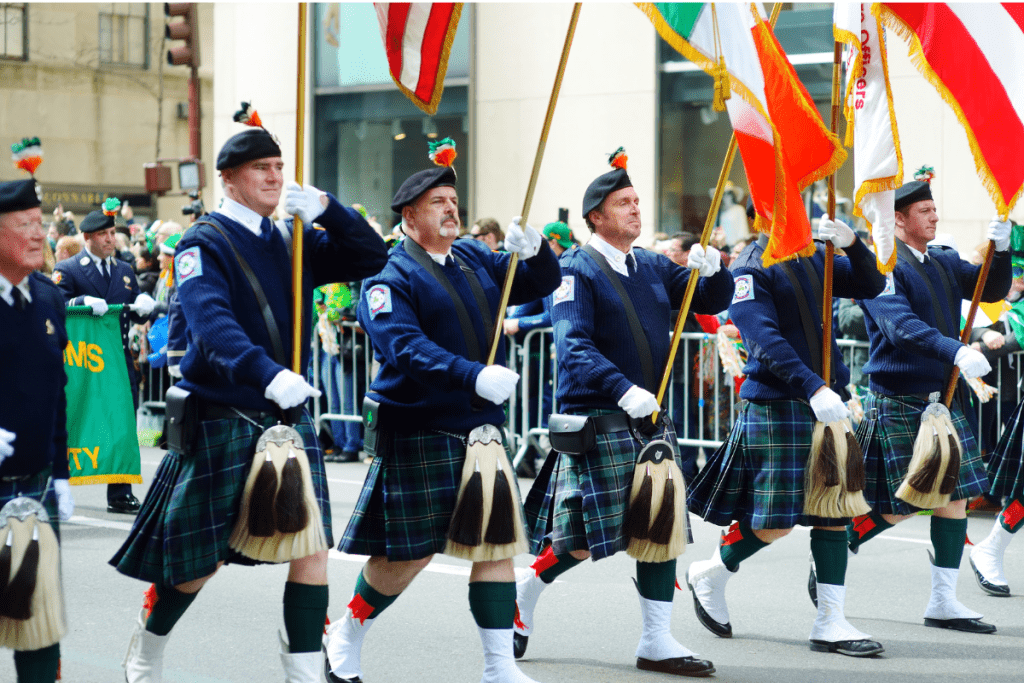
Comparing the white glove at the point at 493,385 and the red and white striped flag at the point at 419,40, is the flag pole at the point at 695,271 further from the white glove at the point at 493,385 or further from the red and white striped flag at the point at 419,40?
the red and white striped flag at the point at 419,40

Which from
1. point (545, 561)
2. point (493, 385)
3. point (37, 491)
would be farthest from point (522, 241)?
point (37, 491)

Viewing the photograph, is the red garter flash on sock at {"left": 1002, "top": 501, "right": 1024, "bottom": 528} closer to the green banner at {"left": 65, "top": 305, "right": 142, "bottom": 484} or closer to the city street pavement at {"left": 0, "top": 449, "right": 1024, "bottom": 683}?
the city street pavement at {"left": 0, "top": 449, "right": 1024, "bottom": 683}

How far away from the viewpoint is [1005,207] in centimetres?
598

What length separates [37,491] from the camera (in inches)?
156

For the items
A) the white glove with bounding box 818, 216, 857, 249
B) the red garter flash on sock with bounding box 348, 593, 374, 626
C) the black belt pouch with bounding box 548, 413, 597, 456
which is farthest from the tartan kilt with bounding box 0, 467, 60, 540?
the white glove with bounding box 818, 216, 857, 249

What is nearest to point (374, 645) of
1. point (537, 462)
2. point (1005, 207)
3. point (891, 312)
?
point (891, 312)

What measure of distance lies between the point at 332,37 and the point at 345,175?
5.89ft

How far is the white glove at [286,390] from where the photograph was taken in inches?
156

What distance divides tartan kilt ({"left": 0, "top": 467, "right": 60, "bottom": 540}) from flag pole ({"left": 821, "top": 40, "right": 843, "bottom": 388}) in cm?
295

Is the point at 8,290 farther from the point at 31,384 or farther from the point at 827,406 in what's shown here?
the point at 827,406

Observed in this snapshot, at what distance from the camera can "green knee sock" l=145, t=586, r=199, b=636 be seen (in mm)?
4211

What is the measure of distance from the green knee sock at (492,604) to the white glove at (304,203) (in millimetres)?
1347

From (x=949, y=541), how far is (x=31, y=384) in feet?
12.8

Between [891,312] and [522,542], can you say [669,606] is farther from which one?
[891,312]
